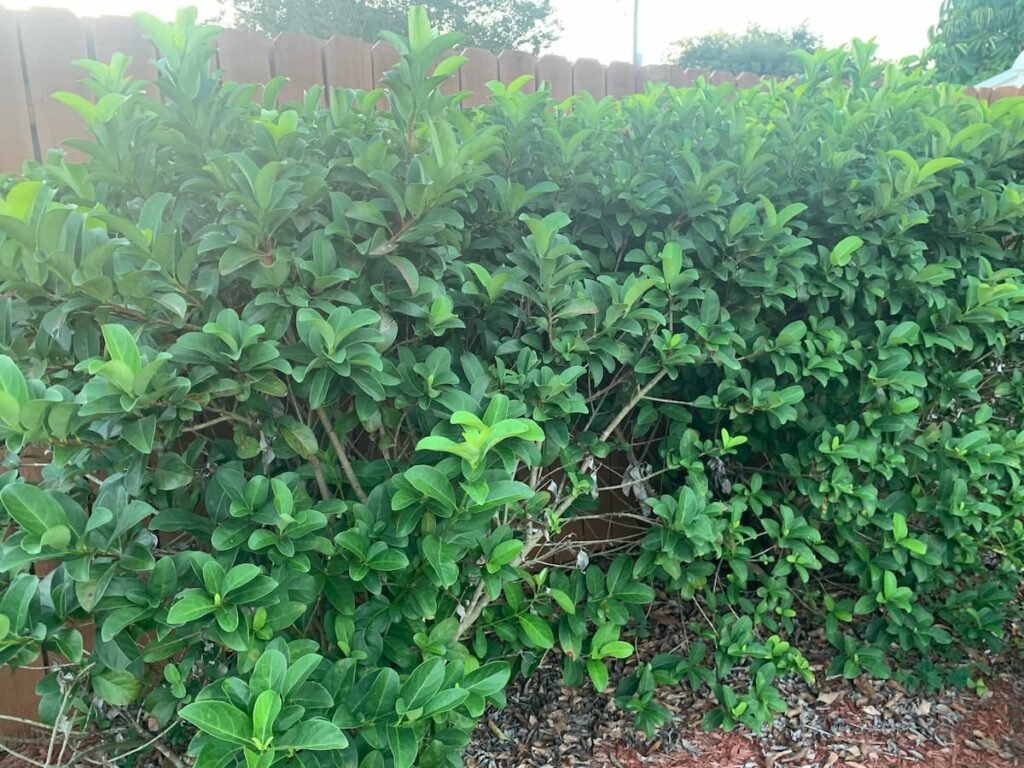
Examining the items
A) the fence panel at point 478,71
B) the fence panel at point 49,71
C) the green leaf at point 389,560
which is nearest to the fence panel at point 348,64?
the fence panel at point 478,71

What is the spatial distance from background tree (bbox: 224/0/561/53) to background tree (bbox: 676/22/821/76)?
7656 millimetres

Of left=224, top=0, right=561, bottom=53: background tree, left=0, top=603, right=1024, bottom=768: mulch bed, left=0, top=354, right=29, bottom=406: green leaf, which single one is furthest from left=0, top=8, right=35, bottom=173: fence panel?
left=224, top=0, right=561, bottom=53: background tree

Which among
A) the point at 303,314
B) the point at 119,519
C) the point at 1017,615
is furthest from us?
the point at 1017,615

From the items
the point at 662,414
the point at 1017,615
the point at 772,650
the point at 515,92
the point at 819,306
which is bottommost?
the point at 1017,615

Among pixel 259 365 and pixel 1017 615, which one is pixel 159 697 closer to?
pixel 259 365

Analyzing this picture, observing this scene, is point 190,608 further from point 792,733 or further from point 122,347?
point 792,733

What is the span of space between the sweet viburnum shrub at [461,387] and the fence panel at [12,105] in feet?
3.81

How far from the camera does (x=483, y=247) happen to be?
2.14 m

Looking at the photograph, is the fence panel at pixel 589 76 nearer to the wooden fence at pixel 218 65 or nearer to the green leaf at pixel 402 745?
the wooden fence at pixel 218 65

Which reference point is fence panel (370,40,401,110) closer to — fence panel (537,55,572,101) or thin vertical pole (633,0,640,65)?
fence panel (537,55,572,101)

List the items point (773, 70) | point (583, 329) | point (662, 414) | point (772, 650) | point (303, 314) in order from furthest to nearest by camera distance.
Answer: point (773, 70)
point (662, 414)
point (772, 650)
point (583, 329)
point (303, 314)

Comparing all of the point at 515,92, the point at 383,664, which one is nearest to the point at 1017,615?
the point at 383,664

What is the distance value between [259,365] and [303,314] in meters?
0.16

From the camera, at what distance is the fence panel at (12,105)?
123 inches
